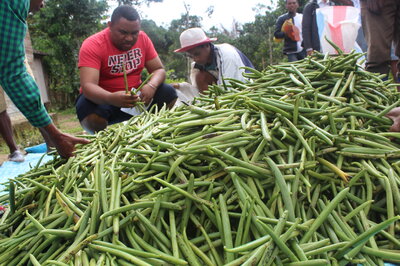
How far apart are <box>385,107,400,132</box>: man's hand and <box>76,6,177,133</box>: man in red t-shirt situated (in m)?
2.07

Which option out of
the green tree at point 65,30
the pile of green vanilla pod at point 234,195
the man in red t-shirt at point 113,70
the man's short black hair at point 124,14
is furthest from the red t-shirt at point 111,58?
the green tree at point 65,30

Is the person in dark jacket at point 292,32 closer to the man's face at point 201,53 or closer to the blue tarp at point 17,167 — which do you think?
the man's face at point 201,53

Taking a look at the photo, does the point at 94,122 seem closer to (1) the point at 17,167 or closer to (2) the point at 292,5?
(1) the point at 17,167

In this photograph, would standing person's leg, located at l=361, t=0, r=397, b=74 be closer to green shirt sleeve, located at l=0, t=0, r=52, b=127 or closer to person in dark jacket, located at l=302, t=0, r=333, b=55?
person in dark jacket, located at l=302, t=0, r=333, b=55

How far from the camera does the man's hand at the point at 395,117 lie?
136 cm

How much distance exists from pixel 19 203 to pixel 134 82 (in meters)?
2.31

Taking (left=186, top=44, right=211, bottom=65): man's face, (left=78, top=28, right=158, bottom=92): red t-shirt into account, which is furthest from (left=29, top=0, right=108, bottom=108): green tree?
(left=186, top=44, right=211, bottom=65): man's face

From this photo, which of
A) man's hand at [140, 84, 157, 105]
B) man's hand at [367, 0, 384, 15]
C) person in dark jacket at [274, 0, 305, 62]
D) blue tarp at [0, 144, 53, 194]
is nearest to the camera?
blue tarp at [0, 144, 53, 194]

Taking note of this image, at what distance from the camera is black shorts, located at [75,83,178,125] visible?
334cm

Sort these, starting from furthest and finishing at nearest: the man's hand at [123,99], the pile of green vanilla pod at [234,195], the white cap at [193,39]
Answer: the white cap at [193,39] → the man's hand at [123,99] → the pile of green vanilla pod at [234,195]

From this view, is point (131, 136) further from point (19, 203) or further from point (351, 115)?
point (351, 115)

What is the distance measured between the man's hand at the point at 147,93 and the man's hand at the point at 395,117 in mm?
2084

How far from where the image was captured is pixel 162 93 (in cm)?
354

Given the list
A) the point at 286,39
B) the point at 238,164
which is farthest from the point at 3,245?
the point at 286,39
